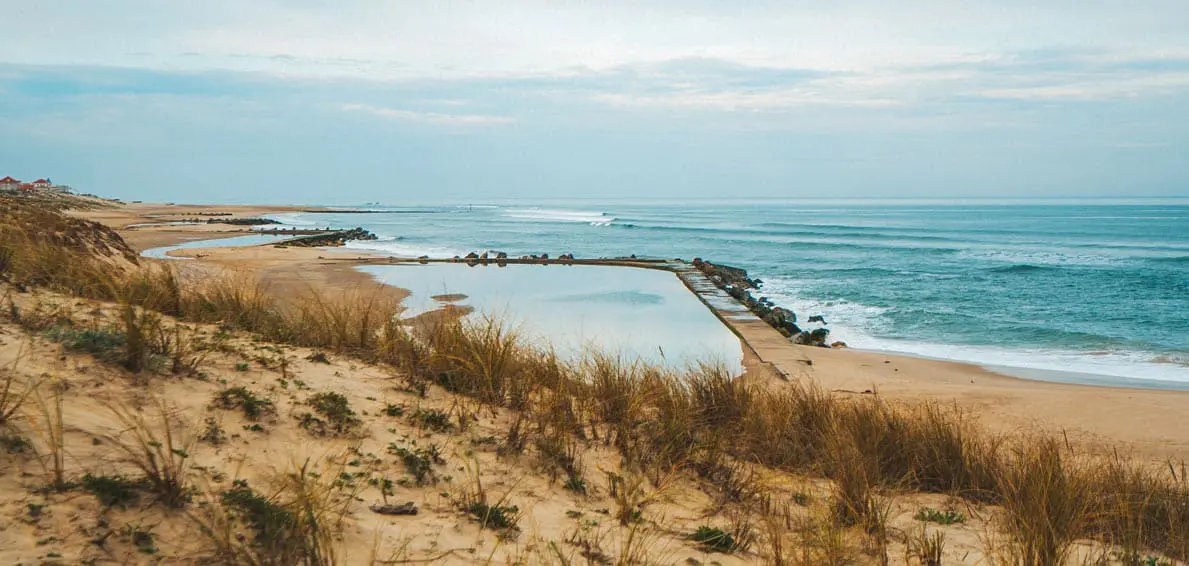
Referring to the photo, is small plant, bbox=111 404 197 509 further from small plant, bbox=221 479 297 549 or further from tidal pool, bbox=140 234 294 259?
tidal pool, bbox=140 234 294 259

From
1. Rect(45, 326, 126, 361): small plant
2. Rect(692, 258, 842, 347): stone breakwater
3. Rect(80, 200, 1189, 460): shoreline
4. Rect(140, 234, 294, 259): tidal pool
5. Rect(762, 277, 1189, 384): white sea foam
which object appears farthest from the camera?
Rect(140, 234, 294, 259): tidal pool

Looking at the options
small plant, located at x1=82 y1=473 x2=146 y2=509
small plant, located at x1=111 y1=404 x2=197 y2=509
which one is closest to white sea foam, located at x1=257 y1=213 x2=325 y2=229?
small plant, located at x1=111 y1=404 x2=197 y2=509

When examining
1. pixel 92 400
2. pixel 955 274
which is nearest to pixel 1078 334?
pixel 955 274

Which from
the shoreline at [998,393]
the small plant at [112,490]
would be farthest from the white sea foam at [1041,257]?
the small plant at [112,490]

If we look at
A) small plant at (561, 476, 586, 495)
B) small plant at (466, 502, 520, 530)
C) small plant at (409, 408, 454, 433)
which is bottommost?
A: small plant at (561, 476, 586, 495)

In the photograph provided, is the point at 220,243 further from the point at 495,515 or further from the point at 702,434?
the point at 495,515

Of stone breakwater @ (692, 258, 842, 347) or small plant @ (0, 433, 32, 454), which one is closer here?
small plant @ (0, 433, 32, 454)
